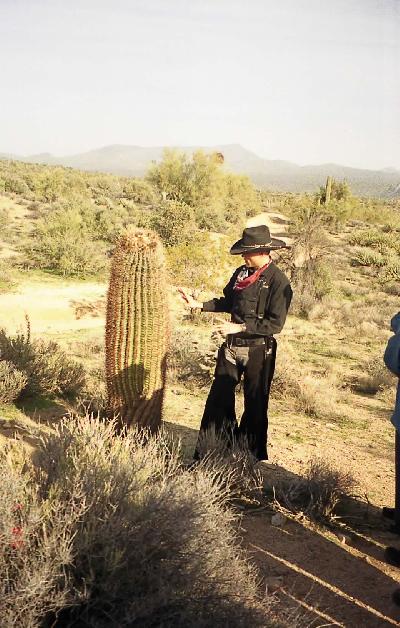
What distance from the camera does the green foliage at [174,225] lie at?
59.1 feet

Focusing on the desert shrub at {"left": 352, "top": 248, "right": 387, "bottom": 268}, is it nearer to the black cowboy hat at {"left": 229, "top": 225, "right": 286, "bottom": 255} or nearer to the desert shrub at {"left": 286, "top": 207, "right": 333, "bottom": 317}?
the desert shrub at {"left": 286, "top": 207, "right": 333, "bottom": 317}

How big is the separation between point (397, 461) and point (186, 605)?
6.71 ft

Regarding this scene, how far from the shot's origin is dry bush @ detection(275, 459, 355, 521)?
444 cm

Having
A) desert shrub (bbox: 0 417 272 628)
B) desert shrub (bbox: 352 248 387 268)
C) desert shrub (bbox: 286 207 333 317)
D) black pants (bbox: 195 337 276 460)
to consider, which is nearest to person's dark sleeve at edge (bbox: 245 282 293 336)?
black pants (bbox: 195 337 276 460)

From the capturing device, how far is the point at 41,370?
680 centimetres

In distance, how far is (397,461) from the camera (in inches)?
153

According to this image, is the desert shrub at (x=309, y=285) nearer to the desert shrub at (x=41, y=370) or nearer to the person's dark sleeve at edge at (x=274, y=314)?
the desert shrub at (x=41, y=370)

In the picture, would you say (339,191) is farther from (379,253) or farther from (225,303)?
(225,303)

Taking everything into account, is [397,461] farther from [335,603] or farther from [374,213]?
[374,213]

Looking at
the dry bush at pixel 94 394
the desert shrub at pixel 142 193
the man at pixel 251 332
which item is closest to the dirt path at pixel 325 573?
the man at pixel 251 332

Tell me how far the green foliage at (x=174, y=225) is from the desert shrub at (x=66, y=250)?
2.12 meters

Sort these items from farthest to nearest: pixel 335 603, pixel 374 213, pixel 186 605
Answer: pixel 374 213 < pixel 335 603 < pixel 186 605

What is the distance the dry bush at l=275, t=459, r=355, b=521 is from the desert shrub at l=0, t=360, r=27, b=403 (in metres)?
3.16

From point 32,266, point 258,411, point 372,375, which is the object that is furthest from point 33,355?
point 32,266
